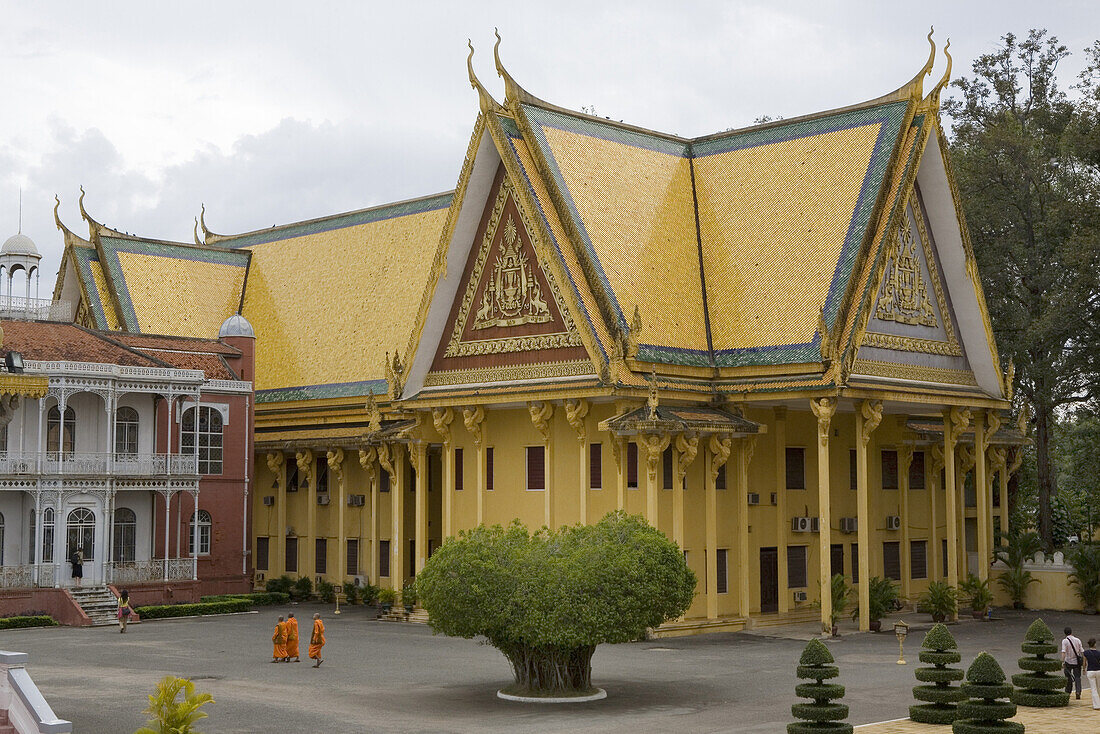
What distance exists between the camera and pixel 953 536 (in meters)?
34.8

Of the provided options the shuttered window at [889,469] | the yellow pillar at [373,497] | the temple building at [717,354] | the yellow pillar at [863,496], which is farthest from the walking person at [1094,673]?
the yellow pillar at [373,497]

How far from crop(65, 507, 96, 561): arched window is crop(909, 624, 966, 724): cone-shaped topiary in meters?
26.6

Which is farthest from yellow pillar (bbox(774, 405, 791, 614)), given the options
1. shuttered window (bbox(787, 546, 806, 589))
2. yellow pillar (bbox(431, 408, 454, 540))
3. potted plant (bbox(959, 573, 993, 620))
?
yellow pillar (bbox(431, 408, 454, 540))

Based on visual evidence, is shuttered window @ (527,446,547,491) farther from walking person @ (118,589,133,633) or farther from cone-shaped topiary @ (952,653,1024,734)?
cone-shaped topiary @ (952,653,1024,734)

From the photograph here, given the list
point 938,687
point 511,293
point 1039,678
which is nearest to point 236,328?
point 511,293

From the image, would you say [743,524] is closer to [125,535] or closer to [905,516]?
[905,516]

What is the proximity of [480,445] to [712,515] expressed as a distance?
6.88 m

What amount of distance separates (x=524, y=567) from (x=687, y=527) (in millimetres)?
11338

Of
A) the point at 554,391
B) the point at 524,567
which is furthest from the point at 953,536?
the point at 524,567

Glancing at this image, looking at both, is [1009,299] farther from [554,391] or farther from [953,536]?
[554,391]

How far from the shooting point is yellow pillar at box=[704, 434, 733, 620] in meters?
32.6

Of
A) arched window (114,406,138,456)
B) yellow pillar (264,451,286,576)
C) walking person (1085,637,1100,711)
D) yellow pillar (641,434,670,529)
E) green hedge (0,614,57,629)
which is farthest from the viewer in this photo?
yellow pillar (264,451,286,576)

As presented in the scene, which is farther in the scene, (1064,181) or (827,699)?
(1064,181)

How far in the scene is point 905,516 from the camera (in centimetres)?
3822
